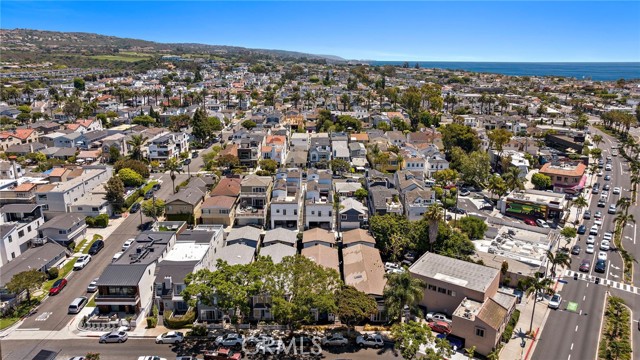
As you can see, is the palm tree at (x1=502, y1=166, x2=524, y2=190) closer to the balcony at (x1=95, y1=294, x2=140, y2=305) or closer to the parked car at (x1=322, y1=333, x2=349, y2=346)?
the parked car at (x1=322, y1=333, x2=349, y2=346)

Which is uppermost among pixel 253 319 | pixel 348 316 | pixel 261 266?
pixel 261 266

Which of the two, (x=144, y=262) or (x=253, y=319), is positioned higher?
(x=144, y=262)

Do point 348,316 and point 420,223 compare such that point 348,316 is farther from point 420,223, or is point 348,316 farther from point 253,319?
point 420,223

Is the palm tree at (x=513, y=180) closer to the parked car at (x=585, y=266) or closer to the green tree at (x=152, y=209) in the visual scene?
the parked car at (x=585, y=266)

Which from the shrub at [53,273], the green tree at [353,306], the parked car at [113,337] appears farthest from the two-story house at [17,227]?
the green tree at [353,306]

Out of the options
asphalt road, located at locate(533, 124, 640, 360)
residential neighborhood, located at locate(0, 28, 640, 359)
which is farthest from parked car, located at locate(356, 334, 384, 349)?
asphalt road, located at locate(533, 124, 640, 360)

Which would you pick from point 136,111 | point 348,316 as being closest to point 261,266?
point 348,316
